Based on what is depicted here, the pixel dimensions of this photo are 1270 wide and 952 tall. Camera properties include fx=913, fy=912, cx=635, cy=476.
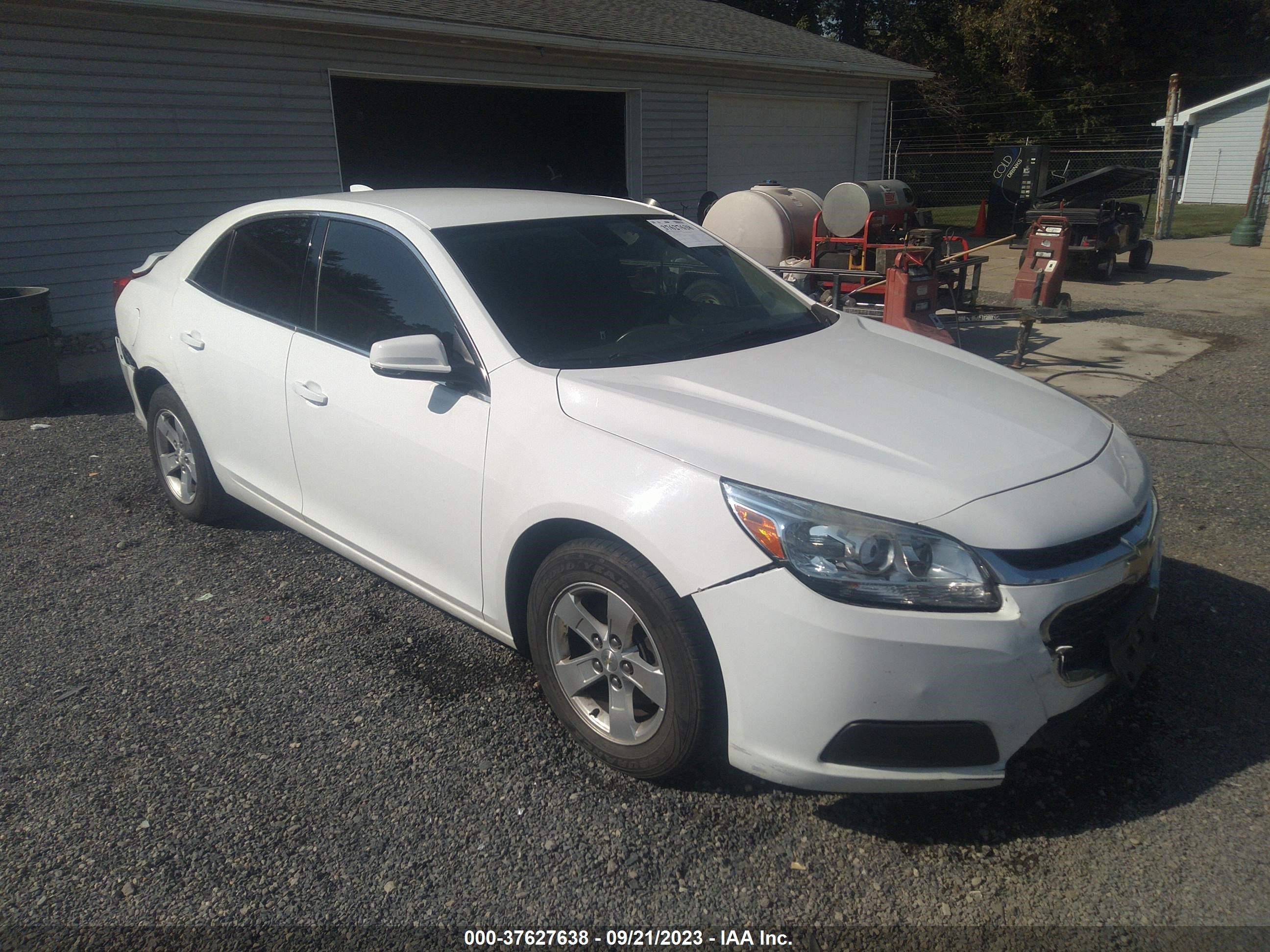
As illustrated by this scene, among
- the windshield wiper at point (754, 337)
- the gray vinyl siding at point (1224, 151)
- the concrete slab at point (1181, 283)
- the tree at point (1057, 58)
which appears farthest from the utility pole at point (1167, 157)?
the windshield wiper at point (754, 337)

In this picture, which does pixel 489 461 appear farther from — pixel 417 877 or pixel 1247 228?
pixel 1247 228

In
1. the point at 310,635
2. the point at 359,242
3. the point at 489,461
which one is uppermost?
the point at 359,242

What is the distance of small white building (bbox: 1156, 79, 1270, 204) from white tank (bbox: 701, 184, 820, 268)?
82.2 feet

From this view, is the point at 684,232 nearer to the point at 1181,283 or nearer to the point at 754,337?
the point at 754,337

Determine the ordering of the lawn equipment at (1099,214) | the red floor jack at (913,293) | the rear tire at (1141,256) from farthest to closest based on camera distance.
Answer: the rear tire at (1141,256), the lawn equipment at (1099,214), the red floor jack at (913,293)

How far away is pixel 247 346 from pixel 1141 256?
1413cm

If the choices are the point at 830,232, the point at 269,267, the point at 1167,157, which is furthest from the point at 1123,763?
the point at 1167,157

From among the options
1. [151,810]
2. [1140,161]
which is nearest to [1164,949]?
[151,810]

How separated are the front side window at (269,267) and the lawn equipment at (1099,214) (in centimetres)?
1093

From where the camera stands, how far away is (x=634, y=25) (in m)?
13.2

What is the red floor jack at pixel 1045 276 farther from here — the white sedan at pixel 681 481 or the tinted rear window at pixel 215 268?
the tinted rear window at pixel 215 268

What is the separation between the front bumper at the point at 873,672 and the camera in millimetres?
2193

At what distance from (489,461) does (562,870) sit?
3.99 feet

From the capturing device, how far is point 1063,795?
8.65 feet
